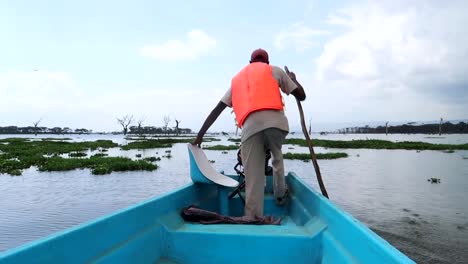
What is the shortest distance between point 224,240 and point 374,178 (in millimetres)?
13469

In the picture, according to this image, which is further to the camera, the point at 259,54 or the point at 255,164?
the point at 259,54

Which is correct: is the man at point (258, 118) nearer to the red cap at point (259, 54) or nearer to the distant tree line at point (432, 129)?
the red cap at point (259, 54)

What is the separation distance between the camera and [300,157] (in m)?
23.9

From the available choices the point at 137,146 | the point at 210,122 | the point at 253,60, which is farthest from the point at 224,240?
the point at 137,146

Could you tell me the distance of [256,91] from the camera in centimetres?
352

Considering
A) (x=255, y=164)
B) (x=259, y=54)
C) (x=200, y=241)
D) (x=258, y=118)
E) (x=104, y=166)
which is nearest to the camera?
(x=200, y=241)

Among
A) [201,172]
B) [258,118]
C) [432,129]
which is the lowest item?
[201,172]

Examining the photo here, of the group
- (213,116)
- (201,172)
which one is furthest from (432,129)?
(201,172)

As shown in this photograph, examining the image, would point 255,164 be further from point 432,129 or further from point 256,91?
point 432,129

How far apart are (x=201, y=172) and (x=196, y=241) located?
1.55m

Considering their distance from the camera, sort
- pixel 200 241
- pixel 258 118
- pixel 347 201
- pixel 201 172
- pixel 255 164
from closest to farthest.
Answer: pixel 200 241, pixel 258 118, pixel 255 164, pixel 201 172, pixel 347 201

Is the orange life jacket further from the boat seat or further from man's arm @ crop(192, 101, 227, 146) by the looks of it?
the boat seat

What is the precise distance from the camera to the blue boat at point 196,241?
169 centimetres

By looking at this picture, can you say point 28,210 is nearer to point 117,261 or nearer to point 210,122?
point 210,122
